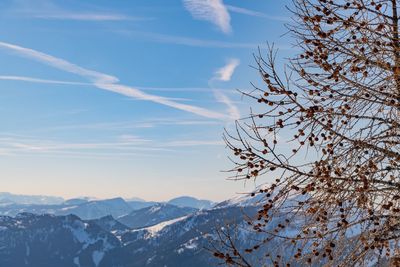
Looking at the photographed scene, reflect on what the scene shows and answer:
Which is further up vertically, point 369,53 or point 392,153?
point 369,53

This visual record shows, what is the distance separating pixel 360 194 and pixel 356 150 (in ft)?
2.53

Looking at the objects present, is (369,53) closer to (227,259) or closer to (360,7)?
(360,7)

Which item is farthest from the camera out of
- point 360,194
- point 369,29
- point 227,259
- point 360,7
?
point 360,7

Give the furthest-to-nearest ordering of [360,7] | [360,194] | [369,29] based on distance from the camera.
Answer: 1. [360,7]
2. [369,29]
3. [360,194]

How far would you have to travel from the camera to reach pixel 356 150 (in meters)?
6.80

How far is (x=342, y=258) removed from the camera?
7.42 metres

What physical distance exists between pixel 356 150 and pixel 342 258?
72.3 inches

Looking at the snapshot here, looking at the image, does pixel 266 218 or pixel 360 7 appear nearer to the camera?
pixel 266 218

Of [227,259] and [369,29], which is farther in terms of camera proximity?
[369,29]

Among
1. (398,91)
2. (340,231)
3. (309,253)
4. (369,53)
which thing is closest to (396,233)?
(340,231)

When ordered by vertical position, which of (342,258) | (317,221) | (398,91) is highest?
(398,91)

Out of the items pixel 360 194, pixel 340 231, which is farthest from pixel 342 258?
pixel 360 194

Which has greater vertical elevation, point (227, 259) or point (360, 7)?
point (360, 7)

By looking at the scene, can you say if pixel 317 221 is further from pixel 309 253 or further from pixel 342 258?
pixel 342 258
